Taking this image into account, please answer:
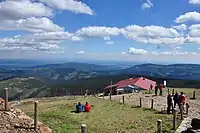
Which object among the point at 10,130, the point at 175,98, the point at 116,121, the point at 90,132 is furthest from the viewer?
the point at 175,98

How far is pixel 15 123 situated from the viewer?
1934 cm

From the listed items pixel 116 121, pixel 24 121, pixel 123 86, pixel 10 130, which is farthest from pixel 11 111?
pixel 123 86

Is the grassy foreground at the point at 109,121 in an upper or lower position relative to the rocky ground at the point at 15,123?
lower

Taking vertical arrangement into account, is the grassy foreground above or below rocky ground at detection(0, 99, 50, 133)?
below

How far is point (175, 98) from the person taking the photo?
33.4m

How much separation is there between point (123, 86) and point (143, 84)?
694 centimetres

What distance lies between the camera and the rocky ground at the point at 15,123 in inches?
726

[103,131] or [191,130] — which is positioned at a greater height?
[191,130]

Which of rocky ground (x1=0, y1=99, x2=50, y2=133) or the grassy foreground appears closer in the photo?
rocky ground (x1=0, y1=99, x2=50, y2=133)

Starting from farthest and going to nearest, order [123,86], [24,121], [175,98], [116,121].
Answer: [123,86]
[175,98]
[116,121]
[24,121]

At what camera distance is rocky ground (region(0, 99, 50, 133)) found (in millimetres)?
18438

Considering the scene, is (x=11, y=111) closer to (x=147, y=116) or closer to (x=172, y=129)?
(x=172, y=129)

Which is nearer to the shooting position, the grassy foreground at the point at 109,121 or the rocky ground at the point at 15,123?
the rocky ground at the point at 15,123

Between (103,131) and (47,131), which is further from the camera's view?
(103,131)
